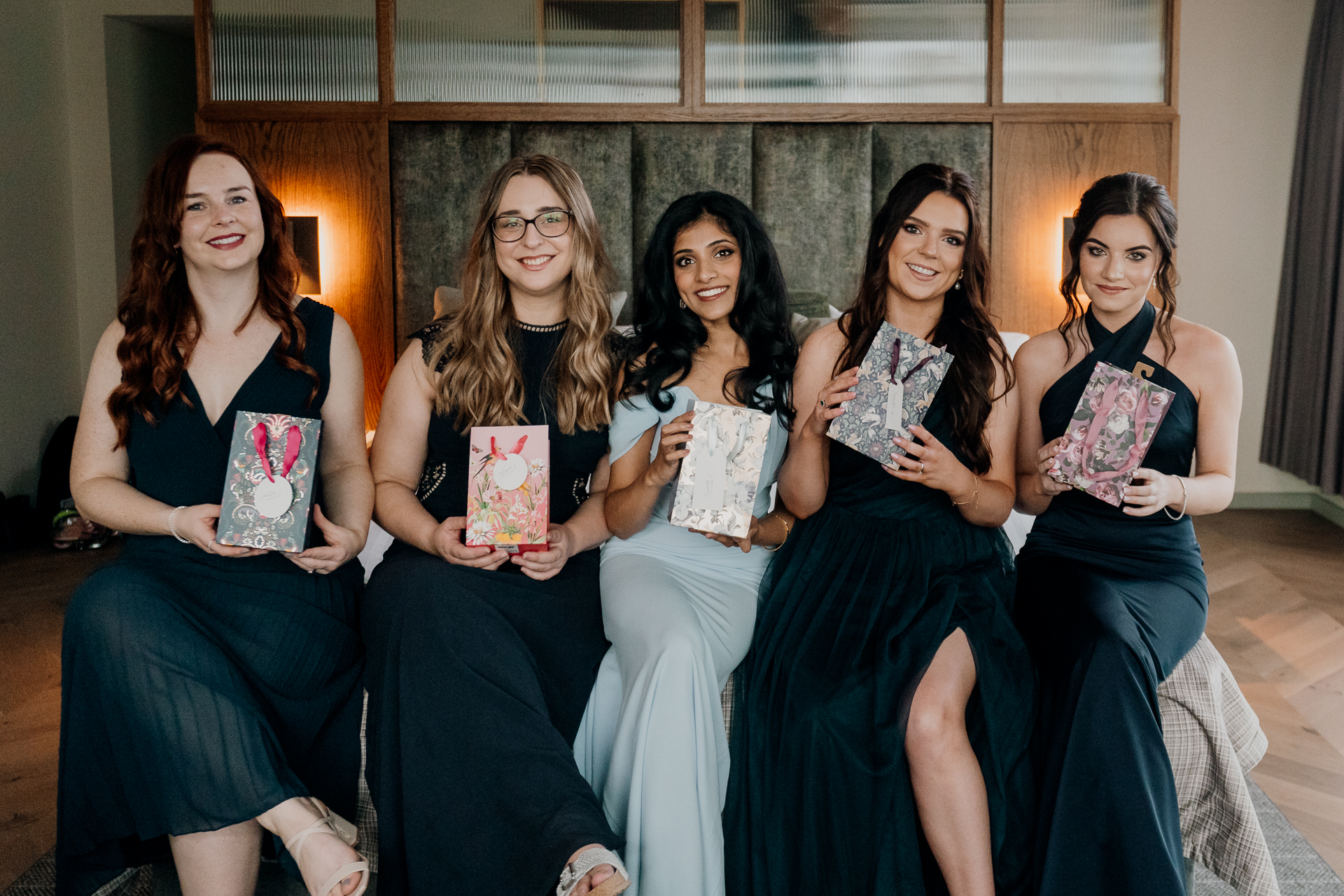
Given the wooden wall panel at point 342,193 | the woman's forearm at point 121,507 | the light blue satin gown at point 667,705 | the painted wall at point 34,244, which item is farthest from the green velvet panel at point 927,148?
the painted wall at point 34,244

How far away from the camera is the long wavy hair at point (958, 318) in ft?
6.39

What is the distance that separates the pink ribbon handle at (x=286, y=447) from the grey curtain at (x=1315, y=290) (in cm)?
483

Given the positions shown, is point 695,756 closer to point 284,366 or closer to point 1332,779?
point 284,366

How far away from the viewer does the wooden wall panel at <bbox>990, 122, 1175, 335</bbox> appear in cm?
421

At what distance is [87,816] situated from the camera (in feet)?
5.41

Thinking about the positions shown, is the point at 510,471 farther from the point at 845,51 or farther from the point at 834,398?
the point at 845,51

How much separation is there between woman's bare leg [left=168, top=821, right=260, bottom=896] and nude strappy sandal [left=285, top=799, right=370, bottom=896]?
0.08 meters

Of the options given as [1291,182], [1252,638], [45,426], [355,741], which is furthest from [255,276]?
[1291,182]

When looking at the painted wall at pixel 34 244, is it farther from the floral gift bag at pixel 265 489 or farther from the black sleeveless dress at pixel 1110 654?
the black sleeveless dress at pixel 1110 654

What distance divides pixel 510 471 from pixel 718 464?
38cm

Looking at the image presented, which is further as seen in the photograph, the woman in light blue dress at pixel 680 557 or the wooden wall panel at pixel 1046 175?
the wooden wall panel at pixel 1046 175

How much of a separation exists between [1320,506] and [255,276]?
536 centimetres

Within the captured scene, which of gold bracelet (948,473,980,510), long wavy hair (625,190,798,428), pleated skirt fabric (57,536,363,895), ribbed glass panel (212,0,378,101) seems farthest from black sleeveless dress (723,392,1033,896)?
ribbed glass panel (212,0,378,101)

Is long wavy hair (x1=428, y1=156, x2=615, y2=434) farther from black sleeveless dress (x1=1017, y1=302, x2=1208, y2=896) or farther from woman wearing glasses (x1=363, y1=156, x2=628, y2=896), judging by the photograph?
black sleeveless dress (x1=1017, y1=302, x2=1208, y2=896)
